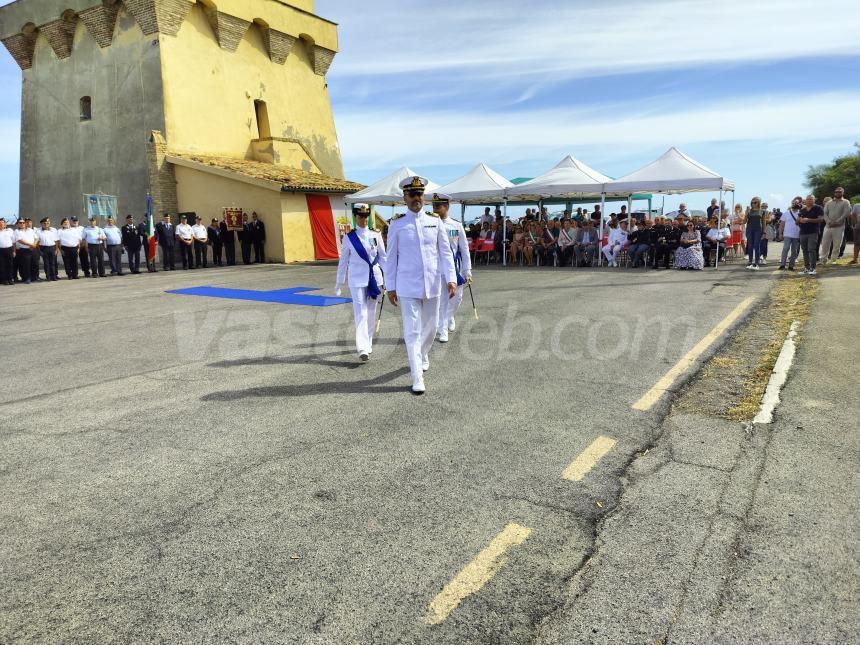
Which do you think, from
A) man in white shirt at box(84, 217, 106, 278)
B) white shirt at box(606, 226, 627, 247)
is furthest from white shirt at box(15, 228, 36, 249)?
white shirt at box(606, 226, 627, 247)

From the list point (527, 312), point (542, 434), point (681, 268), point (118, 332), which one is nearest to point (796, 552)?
point (542, 434)

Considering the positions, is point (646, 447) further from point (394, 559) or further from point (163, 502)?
point (163, 502)

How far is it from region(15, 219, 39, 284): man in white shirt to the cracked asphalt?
42.3 ft

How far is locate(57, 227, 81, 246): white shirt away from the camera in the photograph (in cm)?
1956

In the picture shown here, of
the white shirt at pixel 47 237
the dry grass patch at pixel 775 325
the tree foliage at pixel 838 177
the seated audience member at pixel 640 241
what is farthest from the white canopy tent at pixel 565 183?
the tree foliage at pixel 838 177

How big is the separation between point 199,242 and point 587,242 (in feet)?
48.7

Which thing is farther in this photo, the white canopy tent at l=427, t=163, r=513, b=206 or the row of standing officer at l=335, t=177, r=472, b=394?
the white canopy tent at l=427, t=163, r=513, b=206

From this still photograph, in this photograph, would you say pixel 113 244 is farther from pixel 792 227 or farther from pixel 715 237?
pixel 792 227

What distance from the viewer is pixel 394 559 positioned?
2.93 meters

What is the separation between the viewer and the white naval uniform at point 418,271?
19.5 feet

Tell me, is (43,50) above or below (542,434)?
above

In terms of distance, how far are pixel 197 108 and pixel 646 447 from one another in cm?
2787

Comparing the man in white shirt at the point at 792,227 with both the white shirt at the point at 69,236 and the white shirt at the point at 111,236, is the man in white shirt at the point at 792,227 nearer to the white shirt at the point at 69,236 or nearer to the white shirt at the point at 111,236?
the white shirt at the point at 111,236

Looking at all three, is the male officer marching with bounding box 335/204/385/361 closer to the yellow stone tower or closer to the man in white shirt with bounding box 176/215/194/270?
the man in white shirt with bounding box 176/215/194/270
